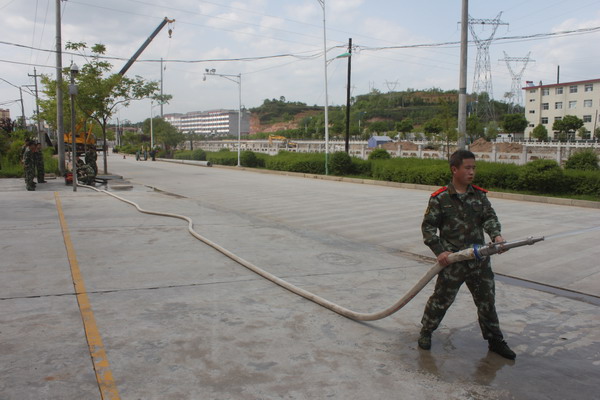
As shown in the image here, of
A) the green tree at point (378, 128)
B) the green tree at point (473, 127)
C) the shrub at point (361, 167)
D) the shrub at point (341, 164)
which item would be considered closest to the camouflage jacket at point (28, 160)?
the shrub at point (341, 164)

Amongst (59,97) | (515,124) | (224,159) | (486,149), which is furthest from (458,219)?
(515,124)

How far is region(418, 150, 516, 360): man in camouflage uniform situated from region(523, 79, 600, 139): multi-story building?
86.7 metres

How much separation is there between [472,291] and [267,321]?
5.95 feet

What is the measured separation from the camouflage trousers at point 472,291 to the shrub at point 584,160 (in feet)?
60.8

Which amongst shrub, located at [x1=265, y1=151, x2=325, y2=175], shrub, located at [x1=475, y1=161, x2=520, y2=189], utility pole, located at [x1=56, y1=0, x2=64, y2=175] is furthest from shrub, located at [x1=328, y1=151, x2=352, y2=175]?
utility pole, located at [x1=56, y1=0, x2=64, y2=175]

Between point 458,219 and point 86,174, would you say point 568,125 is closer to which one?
point 86,174

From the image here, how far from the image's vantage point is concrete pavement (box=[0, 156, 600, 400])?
343 cm

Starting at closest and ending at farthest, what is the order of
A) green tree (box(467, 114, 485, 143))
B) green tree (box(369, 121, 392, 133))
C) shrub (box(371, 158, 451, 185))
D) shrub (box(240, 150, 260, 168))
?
1. shrub (box(371, 158, 451, 185))
2. shrub (box(240, 150, 260, 168))
3. green tree (box(467, 114, 485, 143))
4. green tree (box(369, 121, 392, 133))

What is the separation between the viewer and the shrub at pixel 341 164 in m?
27.9

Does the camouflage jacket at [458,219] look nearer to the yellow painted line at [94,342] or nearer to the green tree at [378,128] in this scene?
the yellow painted line at [94,342]

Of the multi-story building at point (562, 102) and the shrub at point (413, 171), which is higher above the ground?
the multi-story building at point (562, 102)

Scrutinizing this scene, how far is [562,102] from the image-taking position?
3487 inches

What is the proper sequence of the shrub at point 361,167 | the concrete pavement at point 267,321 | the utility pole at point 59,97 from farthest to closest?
the shrub at point 361,167, the utility pole at point 59,97, the concrete pavement at point 267,321

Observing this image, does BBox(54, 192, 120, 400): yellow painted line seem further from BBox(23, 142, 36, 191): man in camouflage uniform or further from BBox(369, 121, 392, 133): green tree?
BBox(369, 121, 392, 133): green tree
